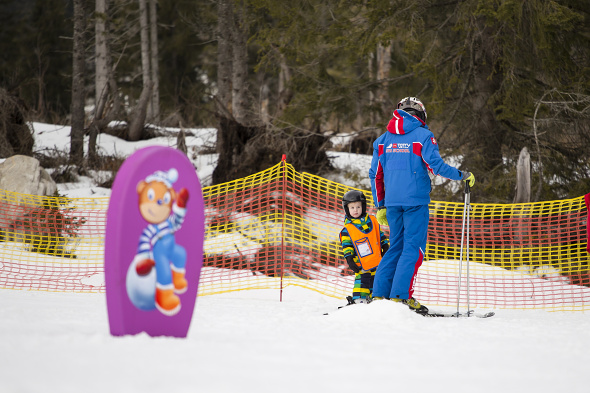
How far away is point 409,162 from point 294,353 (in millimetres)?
2343

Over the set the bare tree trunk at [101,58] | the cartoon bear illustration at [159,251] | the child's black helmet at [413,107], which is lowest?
the cartoon bear illustration at [159,251]

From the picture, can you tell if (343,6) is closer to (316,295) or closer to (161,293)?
(316,295)

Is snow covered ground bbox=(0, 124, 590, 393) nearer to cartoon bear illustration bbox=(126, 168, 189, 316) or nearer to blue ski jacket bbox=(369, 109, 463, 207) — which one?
cartoon bear illustration bbox=(126, 168, 189, 316)

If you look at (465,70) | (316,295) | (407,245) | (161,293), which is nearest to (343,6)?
(465,70)

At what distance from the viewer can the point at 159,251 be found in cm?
348

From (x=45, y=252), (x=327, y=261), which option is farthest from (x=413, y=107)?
(x=45, y=252)

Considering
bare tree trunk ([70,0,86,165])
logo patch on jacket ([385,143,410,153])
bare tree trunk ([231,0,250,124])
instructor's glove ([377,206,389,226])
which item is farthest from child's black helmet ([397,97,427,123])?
bare tree trunk ([70,0,86,165])

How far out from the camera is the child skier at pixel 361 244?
18.7ft

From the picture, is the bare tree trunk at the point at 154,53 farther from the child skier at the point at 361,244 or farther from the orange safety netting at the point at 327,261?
the child skier at the point at 361,244

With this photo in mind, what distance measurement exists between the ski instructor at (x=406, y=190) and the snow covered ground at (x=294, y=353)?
44cm

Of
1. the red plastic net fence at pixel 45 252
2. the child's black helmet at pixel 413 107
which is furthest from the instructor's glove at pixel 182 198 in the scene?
the red plastic net fence at pixel 45 252

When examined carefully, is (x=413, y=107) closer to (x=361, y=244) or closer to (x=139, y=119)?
(x=361, y=244)

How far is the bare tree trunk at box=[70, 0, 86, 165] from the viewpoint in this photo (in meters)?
13.5

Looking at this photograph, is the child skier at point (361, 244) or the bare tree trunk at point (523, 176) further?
the bare tree trunk at point (523, 176)
